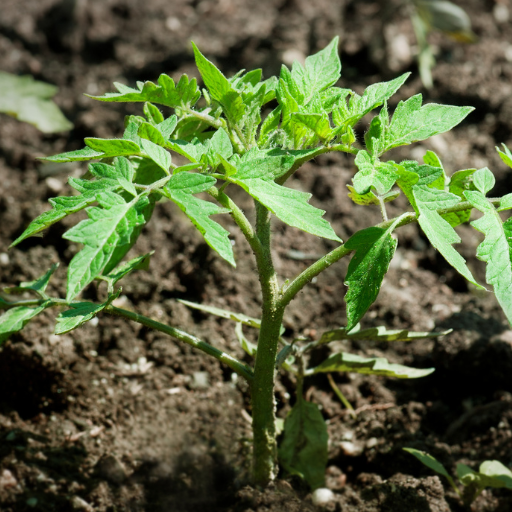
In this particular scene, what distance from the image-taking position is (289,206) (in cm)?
100

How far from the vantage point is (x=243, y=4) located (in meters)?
3.72

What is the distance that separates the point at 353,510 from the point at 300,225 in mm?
905

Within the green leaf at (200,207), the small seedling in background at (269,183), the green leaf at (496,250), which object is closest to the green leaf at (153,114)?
the small seedling in background at (269,183)

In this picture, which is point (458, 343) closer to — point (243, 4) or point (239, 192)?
point (239, 192)

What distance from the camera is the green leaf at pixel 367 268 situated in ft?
3.40

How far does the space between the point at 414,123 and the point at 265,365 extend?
640 mm

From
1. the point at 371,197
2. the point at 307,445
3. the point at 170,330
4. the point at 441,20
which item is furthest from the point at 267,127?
the point at 441,20

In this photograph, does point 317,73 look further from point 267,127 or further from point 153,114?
point 153,114

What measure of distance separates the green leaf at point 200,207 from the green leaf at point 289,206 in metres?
0.07

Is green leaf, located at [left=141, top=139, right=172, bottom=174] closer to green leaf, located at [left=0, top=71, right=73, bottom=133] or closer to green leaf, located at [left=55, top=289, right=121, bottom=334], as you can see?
green leaf, located at [left=55, top=289, right=121, bottom=334]

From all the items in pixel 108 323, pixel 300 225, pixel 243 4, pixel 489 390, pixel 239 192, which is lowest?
pixel 489 390

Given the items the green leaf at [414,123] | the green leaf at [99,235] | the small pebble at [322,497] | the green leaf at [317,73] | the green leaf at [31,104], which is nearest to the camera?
the green leaf at [99,235]

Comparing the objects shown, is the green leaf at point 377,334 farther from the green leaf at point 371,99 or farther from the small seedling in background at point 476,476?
the green leaf at point 371,99

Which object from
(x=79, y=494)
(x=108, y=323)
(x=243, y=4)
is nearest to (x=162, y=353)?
(x=108, y=323)
